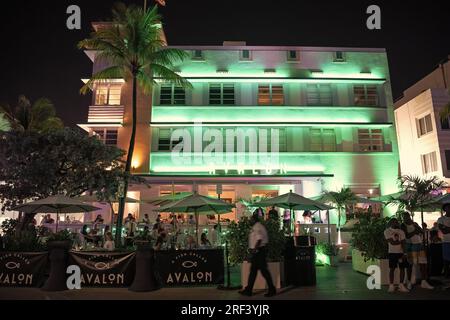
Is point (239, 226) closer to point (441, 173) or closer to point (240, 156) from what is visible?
point (240, 156)

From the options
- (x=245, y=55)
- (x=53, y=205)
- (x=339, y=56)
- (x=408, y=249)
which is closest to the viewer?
Answer: (x=408, y=249)

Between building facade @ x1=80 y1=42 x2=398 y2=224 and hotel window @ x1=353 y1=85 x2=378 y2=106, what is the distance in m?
0.07

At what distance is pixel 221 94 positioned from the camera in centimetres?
2644

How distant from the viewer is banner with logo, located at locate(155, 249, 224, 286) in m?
10.6

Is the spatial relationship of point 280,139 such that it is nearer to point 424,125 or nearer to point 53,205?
point 424,125

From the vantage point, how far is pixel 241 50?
1068 inches

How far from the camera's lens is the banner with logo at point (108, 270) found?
10500mm

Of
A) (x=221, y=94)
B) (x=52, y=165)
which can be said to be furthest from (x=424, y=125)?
(x=52, y=165)

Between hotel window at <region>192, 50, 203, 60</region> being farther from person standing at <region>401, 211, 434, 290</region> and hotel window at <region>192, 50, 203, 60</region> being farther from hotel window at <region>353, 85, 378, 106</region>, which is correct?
person standing at <region>401, 211, 434, 290</region>

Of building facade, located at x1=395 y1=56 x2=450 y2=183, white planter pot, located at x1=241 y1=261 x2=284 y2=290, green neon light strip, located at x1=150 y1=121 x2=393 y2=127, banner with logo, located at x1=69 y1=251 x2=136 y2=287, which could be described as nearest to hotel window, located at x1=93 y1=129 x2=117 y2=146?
green neon light strip, located at x1=150 y1=121 x2=393 y2=127

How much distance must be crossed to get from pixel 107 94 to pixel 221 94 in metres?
7.70

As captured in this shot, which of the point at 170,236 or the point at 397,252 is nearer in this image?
the point at 397,252
